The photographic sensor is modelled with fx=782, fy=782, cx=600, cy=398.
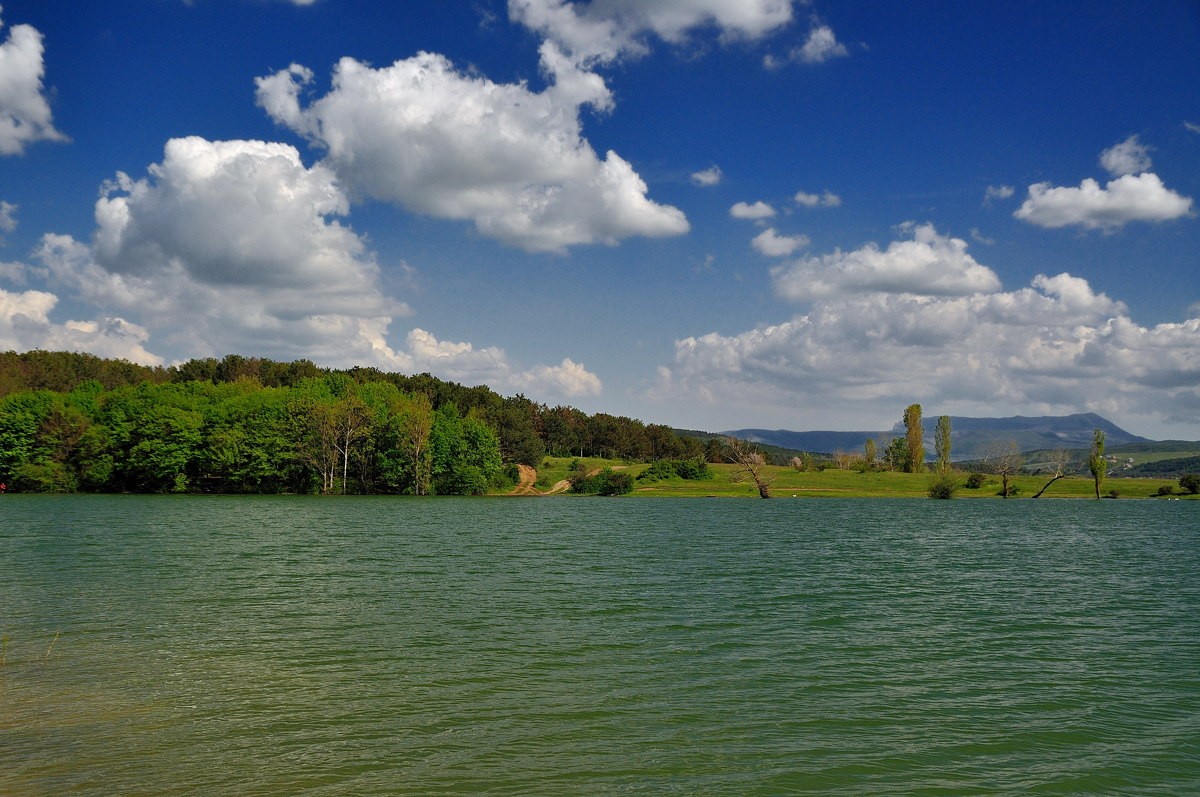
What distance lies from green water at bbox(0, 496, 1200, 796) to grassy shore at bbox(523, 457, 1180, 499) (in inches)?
4545

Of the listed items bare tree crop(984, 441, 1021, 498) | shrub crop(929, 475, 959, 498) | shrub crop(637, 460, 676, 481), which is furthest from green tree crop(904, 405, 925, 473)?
shrub crop(637, 460, 676, 481)

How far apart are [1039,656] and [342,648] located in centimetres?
2050

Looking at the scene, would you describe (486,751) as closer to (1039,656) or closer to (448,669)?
(448,669)

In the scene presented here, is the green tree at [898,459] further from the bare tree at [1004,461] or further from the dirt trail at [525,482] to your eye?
the dirt trail at [525,482]

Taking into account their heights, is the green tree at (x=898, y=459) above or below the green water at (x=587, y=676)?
above

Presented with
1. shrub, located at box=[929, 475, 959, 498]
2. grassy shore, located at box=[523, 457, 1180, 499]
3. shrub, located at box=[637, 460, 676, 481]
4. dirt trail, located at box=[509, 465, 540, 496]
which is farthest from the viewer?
shrub, located at box=[637, 460, 676, 481]

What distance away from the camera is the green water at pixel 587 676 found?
14.0 meters

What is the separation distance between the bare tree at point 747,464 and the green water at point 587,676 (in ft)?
353

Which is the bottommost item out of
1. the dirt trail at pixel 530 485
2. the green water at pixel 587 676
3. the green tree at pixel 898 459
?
the dirt trail at pixel 530 485

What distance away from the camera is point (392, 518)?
8038cm

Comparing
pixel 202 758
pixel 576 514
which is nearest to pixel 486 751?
pixel 202 758

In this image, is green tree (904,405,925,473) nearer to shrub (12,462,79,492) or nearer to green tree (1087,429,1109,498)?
green tree (1087,429,1109,498)

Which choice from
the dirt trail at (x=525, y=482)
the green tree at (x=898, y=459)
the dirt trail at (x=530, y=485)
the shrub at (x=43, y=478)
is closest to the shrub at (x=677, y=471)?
the dirt trail at (x=530, y=485)

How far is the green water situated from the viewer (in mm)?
13953
